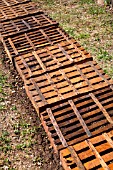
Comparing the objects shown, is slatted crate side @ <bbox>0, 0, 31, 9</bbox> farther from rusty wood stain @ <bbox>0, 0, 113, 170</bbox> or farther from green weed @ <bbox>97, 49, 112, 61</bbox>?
green weed @ <bbox>97, 49, 112, 61</bbox>

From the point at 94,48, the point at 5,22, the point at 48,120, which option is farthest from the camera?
the point at 5,22

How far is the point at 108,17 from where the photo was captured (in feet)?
38.7

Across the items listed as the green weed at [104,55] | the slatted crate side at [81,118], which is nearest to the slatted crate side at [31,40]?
the green weed at [104,55]

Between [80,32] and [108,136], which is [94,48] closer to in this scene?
[80,32]

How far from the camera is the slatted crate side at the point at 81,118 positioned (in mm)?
6320

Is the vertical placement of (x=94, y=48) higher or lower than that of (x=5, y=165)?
higher

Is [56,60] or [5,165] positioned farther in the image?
[56,60]

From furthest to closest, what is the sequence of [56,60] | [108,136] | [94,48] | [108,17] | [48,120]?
[108,17] → [94,48] → [56,60] → [48,120] → [108,136]

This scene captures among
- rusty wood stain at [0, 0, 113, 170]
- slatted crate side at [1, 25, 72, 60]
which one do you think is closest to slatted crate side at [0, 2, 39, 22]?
rusty wood stain at [0, 0, 113, 170]

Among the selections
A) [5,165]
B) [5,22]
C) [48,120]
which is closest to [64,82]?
[48,120]

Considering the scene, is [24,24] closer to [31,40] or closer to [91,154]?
[31,40]

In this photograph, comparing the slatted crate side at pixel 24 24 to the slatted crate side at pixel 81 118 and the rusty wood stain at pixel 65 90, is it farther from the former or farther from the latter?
the slatted crate side at pixel 81 118

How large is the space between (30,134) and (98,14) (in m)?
7.39

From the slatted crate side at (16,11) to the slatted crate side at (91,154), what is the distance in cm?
683
